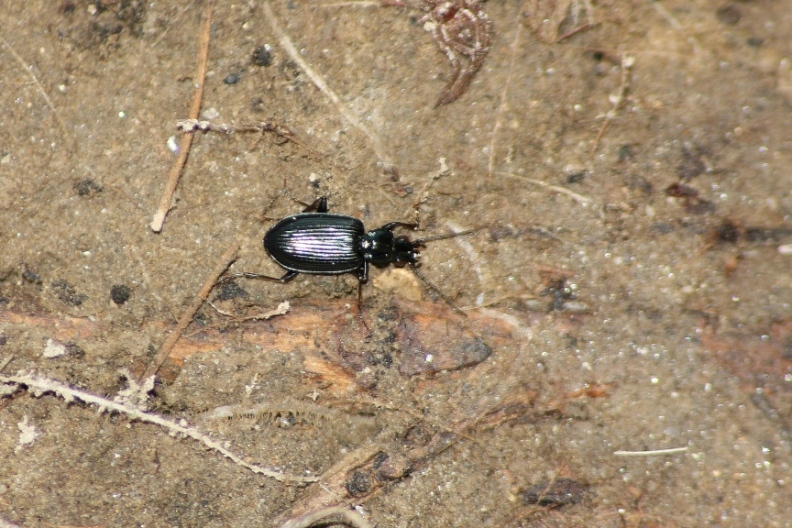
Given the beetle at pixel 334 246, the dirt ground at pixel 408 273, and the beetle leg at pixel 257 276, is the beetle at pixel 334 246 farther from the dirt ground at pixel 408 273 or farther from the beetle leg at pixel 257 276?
the dirt ground at pixel 408 273

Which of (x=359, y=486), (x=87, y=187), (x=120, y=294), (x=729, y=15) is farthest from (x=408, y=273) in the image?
(x=729, y=15)

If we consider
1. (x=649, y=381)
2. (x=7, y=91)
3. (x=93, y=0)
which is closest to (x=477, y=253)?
(x=649, y=381)

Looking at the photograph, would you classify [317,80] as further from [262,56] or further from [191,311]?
[191,311]

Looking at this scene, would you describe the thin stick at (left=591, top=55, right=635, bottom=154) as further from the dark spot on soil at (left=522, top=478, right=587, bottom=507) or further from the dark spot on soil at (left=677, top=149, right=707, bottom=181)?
the dark spot on soil at (left=522, top=478, right=587, bottom=507)

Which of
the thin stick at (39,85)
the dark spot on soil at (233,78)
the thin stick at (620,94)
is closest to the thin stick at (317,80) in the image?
the dark spot on soil at (233,78)

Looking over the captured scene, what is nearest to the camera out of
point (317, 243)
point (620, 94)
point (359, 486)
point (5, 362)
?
point (5, 362)

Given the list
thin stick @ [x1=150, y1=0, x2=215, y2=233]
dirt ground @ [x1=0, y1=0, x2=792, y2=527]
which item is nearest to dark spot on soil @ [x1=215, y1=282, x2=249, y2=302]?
dirt ground @ [x1=0, y1=0, x2=792, y2=527]
